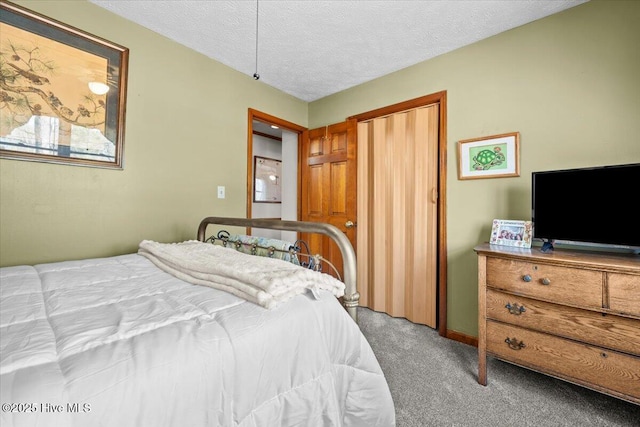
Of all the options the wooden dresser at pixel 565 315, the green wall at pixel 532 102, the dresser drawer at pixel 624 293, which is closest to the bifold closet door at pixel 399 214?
the green wall at pixel 532 102

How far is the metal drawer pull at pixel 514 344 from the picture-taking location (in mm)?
1571

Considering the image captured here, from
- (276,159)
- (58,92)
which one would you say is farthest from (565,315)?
(276,159)

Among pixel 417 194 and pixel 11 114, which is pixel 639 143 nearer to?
pixel 417 194

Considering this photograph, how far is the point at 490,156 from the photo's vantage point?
85.2 inches

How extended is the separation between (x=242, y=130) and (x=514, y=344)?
2811 mm

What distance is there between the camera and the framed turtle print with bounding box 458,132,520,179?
2.06 m

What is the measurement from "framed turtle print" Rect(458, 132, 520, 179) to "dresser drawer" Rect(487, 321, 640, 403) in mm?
1158

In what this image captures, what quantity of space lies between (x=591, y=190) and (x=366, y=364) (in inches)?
65.8

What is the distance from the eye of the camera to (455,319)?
234 centimetres

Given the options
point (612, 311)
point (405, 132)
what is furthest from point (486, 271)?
point (405, 132)

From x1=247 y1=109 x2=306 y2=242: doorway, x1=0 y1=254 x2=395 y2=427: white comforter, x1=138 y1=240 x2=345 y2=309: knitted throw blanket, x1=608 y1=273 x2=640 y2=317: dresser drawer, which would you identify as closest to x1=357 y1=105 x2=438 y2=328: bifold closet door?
x1=247 y1=109 x2=306 y2=242: doorway

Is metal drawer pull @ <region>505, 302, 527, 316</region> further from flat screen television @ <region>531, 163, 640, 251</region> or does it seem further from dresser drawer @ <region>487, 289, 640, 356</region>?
flat screen television @ <region>531, 163, 640, 251</region>

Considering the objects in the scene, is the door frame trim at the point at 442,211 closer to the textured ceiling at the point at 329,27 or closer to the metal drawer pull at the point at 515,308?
the textured ceiling at the point at 329,27

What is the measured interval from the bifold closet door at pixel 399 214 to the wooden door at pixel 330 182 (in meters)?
0.11
